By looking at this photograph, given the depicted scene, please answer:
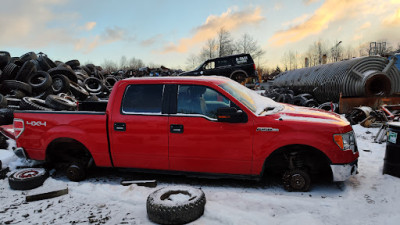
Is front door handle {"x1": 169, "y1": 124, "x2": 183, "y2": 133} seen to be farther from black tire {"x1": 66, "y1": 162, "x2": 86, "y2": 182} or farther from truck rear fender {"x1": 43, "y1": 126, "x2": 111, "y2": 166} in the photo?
black tire {"x1": 66, "y1": 162, "x2": 86, "y2": 182}

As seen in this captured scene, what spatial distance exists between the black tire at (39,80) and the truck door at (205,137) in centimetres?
850

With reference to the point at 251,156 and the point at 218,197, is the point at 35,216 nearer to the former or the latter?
the point at 218,197

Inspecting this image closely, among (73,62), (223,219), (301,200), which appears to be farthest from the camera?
(73,62)

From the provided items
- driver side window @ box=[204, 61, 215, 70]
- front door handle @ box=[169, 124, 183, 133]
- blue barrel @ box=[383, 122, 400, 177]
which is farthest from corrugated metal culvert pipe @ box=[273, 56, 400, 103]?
front door handle @ box=[169, 124, 183, 133]

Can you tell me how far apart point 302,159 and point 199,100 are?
1.82 m

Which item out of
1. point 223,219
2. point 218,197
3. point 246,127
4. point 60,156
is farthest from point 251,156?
point 60,156

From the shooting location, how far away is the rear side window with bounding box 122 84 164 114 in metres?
4.38

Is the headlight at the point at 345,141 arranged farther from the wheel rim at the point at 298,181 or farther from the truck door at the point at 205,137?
the truck door at the point at 205,137

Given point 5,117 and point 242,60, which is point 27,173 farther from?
point 242,60

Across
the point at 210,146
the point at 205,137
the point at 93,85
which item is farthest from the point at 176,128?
the point at 93,85

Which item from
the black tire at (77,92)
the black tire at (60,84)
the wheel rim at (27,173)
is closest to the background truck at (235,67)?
the black tire at (77,92)

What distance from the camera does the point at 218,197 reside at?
3.94 m

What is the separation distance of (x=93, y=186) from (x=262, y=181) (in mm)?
2769

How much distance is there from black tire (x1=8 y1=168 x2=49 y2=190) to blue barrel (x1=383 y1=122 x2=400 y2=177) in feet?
18.5
